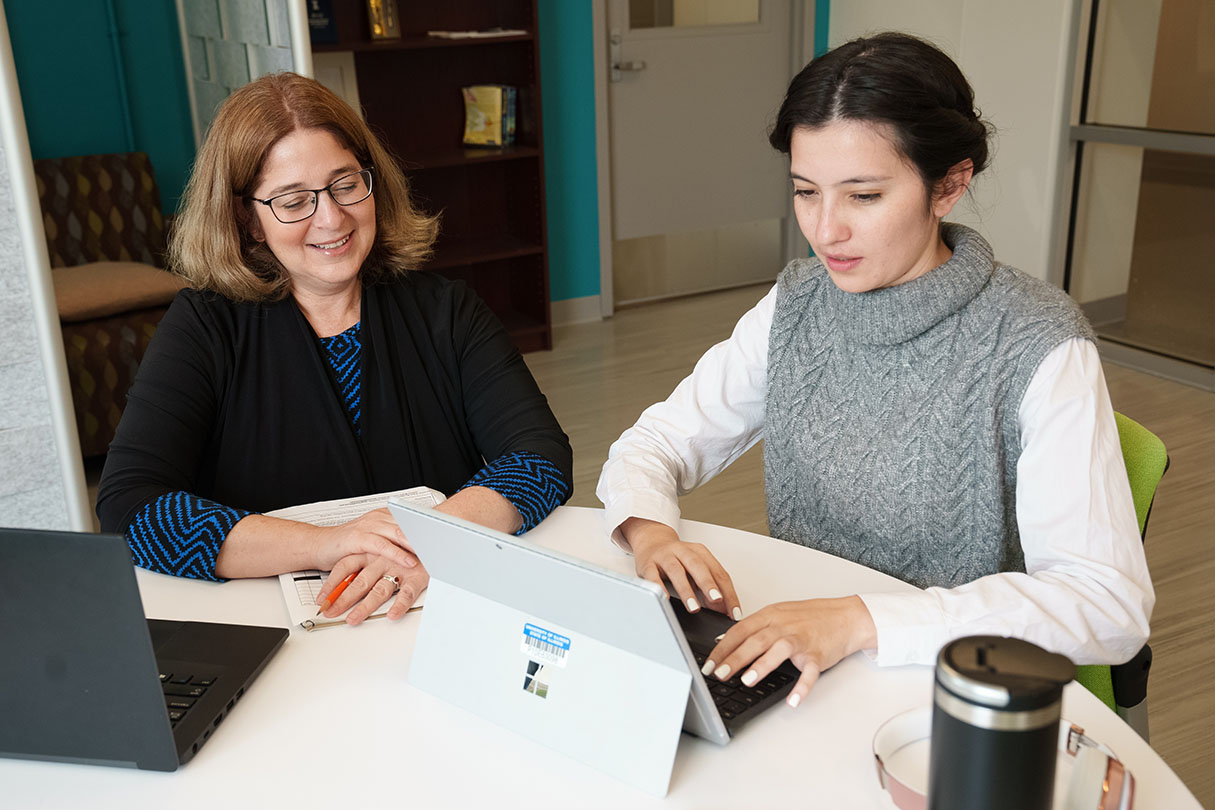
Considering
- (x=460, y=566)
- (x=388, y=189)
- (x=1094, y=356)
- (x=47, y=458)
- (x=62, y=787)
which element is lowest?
(x=47, y=458)

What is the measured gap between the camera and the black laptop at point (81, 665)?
0.94m

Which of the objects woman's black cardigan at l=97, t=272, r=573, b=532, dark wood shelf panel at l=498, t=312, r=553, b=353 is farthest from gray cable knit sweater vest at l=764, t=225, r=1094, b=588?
dark wood shelf panel at l=498, t=312, r=553, b=353

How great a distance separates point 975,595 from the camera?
1.18 meters

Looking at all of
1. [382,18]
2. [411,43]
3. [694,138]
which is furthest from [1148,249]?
[382,18]

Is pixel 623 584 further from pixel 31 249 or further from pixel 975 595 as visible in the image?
pixel 31 249

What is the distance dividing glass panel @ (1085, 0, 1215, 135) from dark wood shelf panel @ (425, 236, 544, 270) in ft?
7.35

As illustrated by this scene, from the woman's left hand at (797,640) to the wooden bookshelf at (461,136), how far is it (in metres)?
3.31

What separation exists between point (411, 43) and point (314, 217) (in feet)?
8.48

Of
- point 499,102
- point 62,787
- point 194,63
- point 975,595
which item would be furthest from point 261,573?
point 499,102

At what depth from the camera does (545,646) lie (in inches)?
41.6

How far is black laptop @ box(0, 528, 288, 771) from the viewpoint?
94cm

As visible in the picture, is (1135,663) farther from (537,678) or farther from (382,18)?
(382,18)

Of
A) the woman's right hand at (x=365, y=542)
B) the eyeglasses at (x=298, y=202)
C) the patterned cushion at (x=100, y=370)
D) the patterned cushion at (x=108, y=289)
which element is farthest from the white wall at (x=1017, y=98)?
the woman's right hand at (x=365, y=542)

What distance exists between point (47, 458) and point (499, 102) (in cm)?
237
